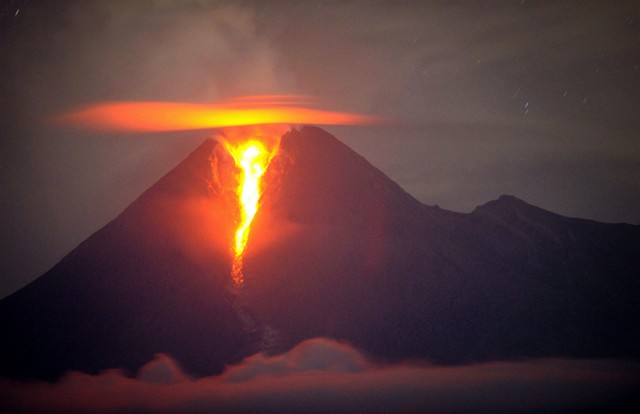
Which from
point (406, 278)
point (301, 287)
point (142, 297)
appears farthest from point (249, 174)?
point (406, 278)

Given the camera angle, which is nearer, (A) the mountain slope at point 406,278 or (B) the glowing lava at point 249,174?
(A) the mountain slope at point 406,278

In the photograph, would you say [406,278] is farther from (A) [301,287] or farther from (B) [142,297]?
(B) [142,297]

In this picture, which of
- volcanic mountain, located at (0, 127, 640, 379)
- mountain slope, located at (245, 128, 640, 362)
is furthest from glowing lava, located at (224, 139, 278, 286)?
mountain slope, located at (245, 128, 640, 362)

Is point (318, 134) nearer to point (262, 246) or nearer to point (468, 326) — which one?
point (262, 246)

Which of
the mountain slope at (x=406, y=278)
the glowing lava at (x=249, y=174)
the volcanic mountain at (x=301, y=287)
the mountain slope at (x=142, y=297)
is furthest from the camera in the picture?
the glowing lava at (x=249, y=174)

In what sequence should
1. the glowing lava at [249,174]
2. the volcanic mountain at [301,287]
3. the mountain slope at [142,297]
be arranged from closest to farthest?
the mountain slope at [142,297], the volcanic mountain at [301,287], the glowing lava at [249,174]

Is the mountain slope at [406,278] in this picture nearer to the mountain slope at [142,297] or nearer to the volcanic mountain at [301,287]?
the volcanic mountain at [301,287]

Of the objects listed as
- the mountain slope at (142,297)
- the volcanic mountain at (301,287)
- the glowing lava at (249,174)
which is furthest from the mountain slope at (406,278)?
the mountain slope at (142,297)
